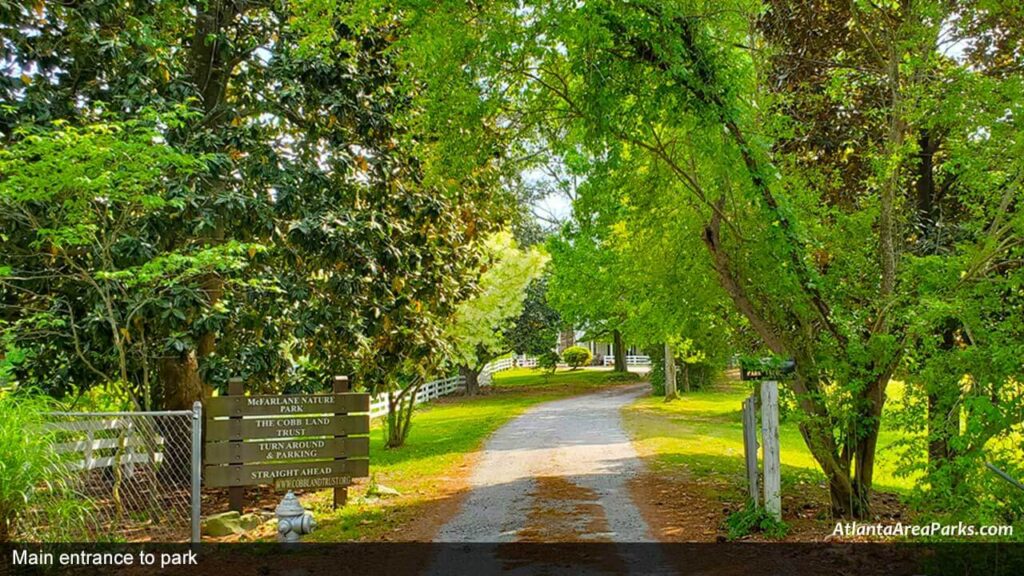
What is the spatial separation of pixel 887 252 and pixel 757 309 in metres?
1.56

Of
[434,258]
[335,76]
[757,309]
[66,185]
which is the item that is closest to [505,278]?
[434,258]

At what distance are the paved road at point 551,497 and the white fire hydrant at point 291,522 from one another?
1.51 m

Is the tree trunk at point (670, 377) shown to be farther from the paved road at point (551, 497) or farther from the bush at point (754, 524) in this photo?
the bush at point (754, 524)

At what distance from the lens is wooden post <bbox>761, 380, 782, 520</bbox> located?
7.95 m

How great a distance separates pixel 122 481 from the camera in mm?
9984

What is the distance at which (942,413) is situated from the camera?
21.9ft

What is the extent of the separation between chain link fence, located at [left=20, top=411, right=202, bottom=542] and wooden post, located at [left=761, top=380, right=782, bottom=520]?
5855mm

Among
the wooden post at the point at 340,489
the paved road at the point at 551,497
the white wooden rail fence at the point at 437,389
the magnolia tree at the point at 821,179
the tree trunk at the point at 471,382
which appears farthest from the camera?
the tree trunk at the point at 471,382

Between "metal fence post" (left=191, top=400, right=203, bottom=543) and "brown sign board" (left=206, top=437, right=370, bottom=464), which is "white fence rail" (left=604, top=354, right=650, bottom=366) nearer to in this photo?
"brown sign board" (left=206, top=437, right=370, bottom=464)

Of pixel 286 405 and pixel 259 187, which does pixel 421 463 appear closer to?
pixel 286 405

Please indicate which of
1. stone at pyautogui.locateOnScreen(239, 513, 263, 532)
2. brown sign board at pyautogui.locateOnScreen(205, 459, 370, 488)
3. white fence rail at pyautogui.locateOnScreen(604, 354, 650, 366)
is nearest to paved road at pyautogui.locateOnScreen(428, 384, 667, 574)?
brown sign board at pyautogui.locateOnScreen(205, 459, 370, 488)

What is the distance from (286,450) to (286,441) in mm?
123

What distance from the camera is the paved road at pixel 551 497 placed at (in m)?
7.70

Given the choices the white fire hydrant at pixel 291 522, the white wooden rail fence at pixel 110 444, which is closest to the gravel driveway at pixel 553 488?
the white fire hydrant at pixel 291 522
